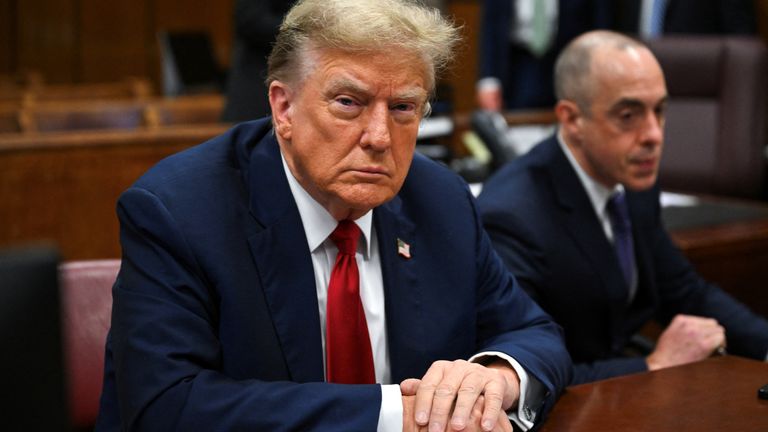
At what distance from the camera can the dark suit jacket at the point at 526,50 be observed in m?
5.91

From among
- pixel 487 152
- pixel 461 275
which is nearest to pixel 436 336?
pixel 461 275

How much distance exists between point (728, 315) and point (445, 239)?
1.27 meters

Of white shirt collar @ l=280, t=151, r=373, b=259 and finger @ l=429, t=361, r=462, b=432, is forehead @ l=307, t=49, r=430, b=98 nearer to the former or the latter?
white shirt collar @ l=280, t=151, r=373, b=259

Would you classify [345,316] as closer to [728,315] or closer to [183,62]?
[728,315]

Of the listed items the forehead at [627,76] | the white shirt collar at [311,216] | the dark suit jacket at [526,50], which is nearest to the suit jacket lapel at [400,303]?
the white shirt collar at [311,216]

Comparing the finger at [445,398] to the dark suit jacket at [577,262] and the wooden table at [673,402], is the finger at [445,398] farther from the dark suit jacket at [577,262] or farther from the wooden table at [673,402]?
the dark suit jacket at [577,262]

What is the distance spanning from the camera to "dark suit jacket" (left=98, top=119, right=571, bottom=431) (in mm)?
1664

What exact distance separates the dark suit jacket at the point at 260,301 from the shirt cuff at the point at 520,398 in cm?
2

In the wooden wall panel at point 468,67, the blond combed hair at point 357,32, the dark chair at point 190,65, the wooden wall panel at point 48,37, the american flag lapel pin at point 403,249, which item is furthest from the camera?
the wooden wall panel at point 48,37

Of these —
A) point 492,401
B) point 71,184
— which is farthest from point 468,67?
point 492,401

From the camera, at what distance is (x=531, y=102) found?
598 cm

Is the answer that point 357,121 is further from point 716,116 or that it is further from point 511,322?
point 716,116

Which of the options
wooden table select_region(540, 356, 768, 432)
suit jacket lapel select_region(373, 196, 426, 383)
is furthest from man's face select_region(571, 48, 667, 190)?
suit jacket lapel select_region(373, 196, 426, 383)

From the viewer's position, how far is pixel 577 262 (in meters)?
2.75
